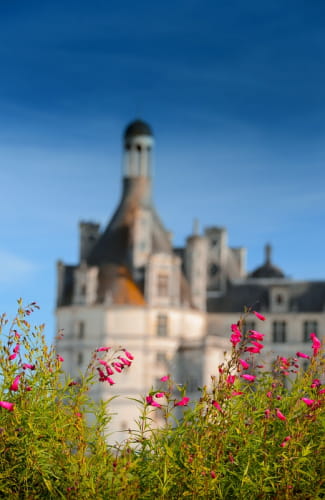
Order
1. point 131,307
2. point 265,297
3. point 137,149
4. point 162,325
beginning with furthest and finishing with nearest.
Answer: point 137,149
point 265,297
point 162,325
point 131,307

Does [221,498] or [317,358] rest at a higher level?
[317,358]

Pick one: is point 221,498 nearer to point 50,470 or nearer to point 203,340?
point 50,470

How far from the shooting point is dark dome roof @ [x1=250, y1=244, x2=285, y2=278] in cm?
7125

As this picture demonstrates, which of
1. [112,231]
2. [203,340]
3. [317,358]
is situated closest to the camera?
[317,358]

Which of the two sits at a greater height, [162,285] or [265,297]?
[162,285]

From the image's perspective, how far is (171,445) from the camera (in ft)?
38.2

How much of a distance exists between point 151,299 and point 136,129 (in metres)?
12.8

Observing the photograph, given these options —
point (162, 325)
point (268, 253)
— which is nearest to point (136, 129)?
point (162, 325)

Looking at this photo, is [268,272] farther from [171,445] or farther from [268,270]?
[171,445]

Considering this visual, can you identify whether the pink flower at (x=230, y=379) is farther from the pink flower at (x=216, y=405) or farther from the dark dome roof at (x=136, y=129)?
the dark dome roof at (x=136, y=129)

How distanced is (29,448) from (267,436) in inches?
114

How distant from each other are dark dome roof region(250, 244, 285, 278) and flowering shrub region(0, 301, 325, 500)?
59.3m

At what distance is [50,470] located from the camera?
11.6 m

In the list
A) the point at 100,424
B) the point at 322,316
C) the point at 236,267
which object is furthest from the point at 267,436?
the point at 236,267
